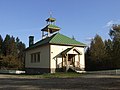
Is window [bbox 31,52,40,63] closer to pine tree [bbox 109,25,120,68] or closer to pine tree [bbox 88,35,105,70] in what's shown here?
pine tree [bbox 88,35,105,70]

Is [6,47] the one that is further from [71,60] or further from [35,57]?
[71,60]

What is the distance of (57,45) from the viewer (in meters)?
34.6

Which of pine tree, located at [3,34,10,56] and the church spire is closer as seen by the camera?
the church spire

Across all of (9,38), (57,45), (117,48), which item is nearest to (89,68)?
(117,48)

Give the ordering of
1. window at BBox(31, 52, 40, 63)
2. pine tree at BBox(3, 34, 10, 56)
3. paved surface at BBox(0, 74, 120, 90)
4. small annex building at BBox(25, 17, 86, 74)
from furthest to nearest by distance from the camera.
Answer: pine tree at BBox(3, 34, 10, 56) < window at BBox(31, 52, 40, 63) < small annex building at BBox(25, 17, 86, 74) < paved surface at BBox(0, 74, 120, 90)

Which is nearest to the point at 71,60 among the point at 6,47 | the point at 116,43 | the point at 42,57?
the point at 42,57

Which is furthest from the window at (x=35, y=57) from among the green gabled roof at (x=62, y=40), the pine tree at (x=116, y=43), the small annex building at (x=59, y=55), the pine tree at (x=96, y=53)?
the pine tree at (x=116, y=43)

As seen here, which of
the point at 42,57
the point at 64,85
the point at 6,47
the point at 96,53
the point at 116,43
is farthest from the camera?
the point at 6,47

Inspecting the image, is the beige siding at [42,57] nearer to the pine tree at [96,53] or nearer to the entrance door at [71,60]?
the entrance door at [71,60]

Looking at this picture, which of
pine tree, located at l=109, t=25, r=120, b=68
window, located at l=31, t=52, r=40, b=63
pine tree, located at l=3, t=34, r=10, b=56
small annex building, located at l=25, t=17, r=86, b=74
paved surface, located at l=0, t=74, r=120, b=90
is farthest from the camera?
pine tree, located at l=3, t=34, r=10, b=56

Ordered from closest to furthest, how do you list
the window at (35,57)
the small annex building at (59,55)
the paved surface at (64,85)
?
the paved surface at (64,85), the small annex building at (59,55), the window at (35,57)

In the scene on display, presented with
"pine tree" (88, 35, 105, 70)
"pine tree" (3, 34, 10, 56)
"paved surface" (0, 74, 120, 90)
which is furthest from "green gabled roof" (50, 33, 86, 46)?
"pine tree" (3, 34, 10, 56)

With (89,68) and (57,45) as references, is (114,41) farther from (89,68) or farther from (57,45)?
(57,45)

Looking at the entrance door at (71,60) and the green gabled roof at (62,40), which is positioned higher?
the green gabled roof at (62,40)
